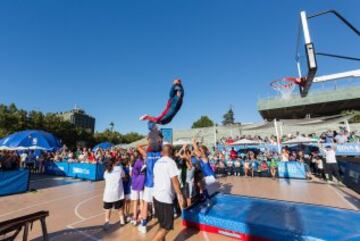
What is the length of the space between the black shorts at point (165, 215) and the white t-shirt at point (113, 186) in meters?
1.55

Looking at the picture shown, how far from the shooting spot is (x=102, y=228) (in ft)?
16.3

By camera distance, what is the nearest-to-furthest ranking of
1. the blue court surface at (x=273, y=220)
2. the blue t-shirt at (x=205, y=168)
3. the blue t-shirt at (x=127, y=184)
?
the blue court surface at (x=273, y=220)
the blue t-shirt at (x=127, y=184)
the blue t-shirt at (x=205, y=168)

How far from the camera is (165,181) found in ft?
11.5

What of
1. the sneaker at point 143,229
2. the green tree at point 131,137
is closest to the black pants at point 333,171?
the sneaker at point 143,229

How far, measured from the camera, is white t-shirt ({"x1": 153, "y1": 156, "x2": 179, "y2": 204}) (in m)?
3.48

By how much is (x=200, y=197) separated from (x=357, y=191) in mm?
6799

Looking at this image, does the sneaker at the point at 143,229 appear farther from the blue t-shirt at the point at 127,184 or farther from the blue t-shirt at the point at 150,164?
the blue t-shirt at the point at 127,184

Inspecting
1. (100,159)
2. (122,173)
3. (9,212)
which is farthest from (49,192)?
(122,173)

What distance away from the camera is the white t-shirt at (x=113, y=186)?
4656mm

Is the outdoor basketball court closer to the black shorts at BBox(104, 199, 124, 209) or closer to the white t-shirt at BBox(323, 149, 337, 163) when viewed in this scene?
the black shorts at BBox(104, 199, 124, 209)

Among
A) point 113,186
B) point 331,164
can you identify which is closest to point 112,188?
point 113,186

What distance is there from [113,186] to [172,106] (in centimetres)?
218

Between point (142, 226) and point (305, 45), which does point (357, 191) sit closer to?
point (305, 45)

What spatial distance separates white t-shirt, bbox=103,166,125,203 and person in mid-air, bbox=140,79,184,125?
139 centimetres
